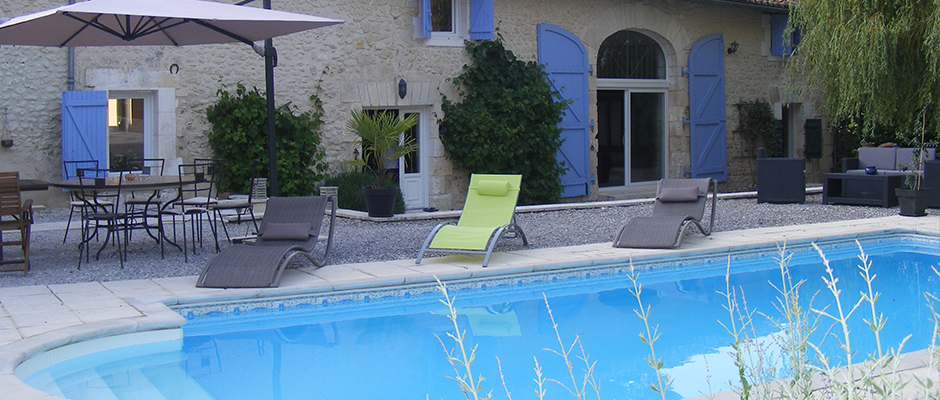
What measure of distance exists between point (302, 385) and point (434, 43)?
8209 mm

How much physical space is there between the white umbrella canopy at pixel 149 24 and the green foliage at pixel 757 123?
1023 centimetres

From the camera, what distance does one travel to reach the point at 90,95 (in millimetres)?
9500

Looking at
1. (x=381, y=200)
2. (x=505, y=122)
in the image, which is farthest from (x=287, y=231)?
(x=505, y=122)

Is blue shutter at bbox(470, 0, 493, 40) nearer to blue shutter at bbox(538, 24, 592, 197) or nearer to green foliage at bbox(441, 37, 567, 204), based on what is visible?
green foliage at bbox(441, 37, 567, 204)

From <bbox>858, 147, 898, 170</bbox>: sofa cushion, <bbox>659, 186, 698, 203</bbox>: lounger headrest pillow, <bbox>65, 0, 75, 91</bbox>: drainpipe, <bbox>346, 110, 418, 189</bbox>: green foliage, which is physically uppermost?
<bbox>65, 0, 75, 91</bbox>: drainpipe

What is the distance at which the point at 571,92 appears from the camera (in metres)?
13.0

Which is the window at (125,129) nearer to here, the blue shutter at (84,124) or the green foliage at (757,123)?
the blue shutter at (84,124)

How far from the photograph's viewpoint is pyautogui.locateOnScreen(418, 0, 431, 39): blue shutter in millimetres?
11562

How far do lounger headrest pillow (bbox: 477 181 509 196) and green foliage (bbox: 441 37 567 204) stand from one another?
416 cm

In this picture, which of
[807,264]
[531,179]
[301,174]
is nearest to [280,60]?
[301,174]

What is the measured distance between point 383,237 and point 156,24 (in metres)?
2.95

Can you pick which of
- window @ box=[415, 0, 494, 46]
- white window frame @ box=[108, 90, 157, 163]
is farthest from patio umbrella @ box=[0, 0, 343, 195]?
window @ box=[415, 0, 494, 46]

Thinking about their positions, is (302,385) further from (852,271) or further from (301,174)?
(301,174)

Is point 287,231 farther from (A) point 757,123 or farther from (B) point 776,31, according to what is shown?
(B) point 776,31
